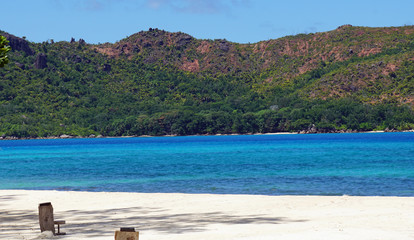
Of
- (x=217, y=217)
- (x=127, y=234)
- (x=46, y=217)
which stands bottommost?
(x=217, y=217)

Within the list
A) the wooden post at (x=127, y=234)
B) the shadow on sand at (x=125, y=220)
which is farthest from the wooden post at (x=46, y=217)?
the wooden post at (x=127, y=234)

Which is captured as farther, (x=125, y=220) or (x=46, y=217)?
(x=125, y=220)

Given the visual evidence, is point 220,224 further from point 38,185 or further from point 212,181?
point 38,185

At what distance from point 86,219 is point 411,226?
9987 millimetres

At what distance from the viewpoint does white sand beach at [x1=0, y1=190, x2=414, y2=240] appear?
15.2 meters

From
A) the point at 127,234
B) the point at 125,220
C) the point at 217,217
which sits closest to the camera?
the point at 127,234

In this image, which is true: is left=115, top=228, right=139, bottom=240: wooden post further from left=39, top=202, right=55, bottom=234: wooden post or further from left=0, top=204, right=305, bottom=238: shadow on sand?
left=39, top=202, right=55, bottom=234: wooden post

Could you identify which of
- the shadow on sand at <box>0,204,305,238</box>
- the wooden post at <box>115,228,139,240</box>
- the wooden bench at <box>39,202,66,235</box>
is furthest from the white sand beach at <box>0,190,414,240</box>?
Result: the wooden post at <box>115,228,139,240</box>

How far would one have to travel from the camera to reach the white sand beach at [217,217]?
15.2 metres

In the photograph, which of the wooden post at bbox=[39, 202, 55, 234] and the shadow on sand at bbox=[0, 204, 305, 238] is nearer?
the wooden post at bbox=[39, 202, 55, 234]

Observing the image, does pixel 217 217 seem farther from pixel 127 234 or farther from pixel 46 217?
pixel 127 234

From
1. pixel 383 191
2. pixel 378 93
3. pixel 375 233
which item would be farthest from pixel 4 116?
pixel 375 233

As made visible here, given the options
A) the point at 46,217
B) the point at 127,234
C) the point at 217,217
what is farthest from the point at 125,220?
the point at 127,234

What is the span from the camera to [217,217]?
1889 cm
